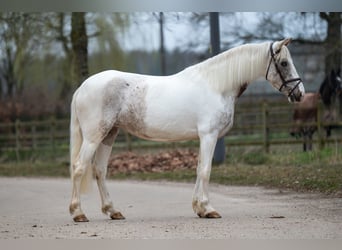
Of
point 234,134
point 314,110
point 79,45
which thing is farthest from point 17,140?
point 314,110

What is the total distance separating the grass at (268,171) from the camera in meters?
7.46

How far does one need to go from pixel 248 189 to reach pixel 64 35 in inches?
184

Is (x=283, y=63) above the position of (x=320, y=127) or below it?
above

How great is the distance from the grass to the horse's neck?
71.6 inches

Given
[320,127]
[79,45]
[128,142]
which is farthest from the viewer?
[128,142]

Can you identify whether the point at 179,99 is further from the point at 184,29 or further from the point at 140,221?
the point at 184,29

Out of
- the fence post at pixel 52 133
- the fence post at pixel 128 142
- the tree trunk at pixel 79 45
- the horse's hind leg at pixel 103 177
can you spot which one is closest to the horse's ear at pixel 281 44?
the horse's hind leg at pixel 103 177

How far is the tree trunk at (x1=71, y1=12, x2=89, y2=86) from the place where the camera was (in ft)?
33.4

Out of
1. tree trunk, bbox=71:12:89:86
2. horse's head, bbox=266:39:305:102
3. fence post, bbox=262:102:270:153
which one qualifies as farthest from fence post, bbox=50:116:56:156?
horse's head, bbox=266:39:305:102

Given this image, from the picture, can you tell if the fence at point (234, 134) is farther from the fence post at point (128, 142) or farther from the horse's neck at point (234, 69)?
the horse's neck at point (234, 69)

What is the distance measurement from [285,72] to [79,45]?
5300 millimetres

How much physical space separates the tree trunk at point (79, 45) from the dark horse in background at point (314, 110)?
3.04 meters

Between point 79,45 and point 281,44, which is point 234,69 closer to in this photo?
point 281,44

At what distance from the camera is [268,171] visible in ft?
27.9
